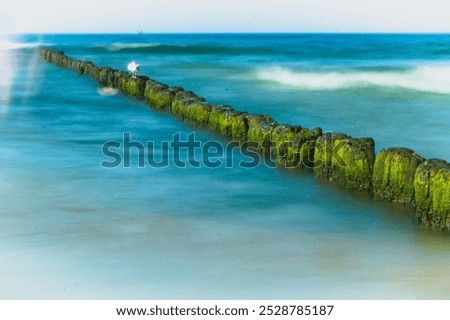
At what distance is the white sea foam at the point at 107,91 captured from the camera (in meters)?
20.9

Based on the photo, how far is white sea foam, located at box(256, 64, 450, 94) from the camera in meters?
23.8

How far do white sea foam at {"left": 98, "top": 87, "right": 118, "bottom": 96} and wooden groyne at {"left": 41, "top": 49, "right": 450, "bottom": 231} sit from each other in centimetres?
720

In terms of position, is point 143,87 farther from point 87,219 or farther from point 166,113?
point 87,219

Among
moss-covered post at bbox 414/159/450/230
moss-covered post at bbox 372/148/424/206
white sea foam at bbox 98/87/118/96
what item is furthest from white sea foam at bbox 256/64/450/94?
moss-covered post at bbox 414/159/450/230

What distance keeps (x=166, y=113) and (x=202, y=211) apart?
25.6 ft

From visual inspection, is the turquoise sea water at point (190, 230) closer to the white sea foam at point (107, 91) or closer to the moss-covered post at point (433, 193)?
the moss-covered post at point (433, 193)

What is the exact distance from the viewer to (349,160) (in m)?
8.62

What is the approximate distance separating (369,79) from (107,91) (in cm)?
1029

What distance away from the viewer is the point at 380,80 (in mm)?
26641
